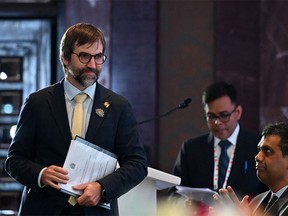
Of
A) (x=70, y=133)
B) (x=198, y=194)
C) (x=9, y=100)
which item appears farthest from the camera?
(x=9, y=100)

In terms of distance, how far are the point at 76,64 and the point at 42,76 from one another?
152 inches

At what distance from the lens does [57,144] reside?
395cm

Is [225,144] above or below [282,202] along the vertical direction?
above

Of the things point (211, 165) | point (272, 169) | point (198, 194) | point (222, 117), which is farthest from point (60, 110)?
point (222, 117)

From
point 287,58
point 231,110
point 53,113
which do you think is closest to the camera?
point 53,113

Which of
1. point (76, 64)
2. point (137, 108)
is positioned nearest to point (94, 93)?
point (76, 64)

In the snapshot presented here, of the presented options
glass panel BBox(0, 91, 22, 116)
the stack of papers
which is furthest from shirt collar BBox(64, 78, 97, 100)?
glass panel BBox(0, 91, 22, 116)

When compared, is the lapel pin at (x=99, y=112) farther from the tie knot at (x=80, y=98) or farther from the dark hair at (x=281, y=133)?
the dark hair at (x=281, y=133)

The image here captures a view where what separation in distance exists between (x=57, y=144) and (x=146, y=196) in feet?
2.51

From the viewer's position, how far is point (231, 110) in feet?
19.9

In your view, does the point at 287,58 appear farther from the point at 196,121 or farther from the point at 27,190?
the point at 27,190

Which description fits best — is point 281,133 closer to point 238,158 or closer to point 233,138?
point 238,158

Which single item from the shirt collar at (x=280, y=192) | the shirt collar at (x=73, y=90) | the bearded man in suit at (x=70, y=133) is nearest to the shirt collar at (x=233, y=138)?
the shirt collar at (x=280, y=192)

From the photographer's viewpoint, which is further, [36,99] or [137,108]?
[137,108]
